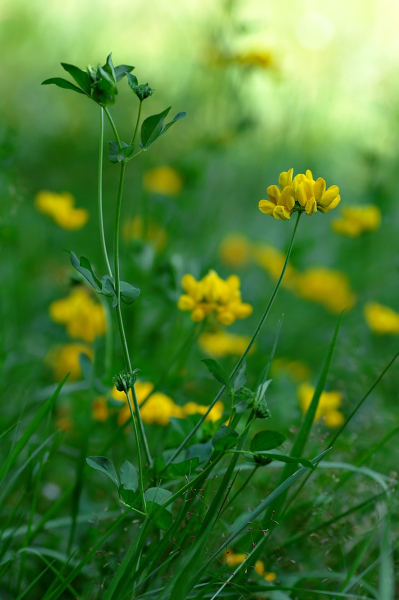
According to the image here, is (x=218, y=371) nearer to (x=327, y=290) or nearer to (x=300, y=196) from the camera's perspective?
(x=300, y=196)

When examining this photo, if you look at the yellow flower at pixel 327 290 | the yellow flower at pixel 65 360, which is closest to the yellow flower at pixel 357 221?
the yellow flower at pixel 327 290

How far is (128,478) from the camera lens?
0.75 meters

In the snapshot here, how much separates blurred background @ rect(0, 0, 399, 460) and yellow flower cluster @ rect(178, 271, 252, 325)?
24 centimetres

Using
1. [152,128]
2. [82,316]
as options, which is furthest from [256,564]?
[82,316]

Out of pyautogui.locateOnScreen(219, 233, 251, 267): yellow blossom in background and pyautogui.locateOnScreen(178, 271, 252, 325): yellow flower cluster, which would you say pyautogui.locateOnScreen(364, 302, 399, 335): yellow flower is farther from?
pyautogui.locateOnScreen(219, 233, 251, 267): yellow blossom in background

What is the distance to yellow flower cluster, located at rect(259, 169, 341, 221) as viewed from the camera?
2.45 feet

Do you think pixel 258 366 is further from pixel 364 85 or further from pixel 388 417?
pixel 364 85

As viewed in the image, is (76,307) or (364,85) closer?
(76,307)

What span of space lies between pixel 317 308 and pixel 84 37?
213 cm

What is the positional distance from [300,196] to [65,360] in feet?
3.17

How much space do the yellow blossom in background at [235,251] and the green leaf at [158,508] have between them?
197 centimetres

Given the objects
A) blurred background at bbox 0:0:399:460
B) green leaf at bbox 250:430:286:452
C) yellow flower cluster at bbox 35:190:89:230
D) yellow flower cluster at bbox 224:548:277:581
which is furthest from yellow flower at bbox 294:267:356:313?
green leaf at bbox 250:430:286:452

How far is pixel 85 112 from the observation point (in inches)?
131

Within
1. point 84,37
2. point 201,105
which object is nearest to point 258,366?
point 201,105
